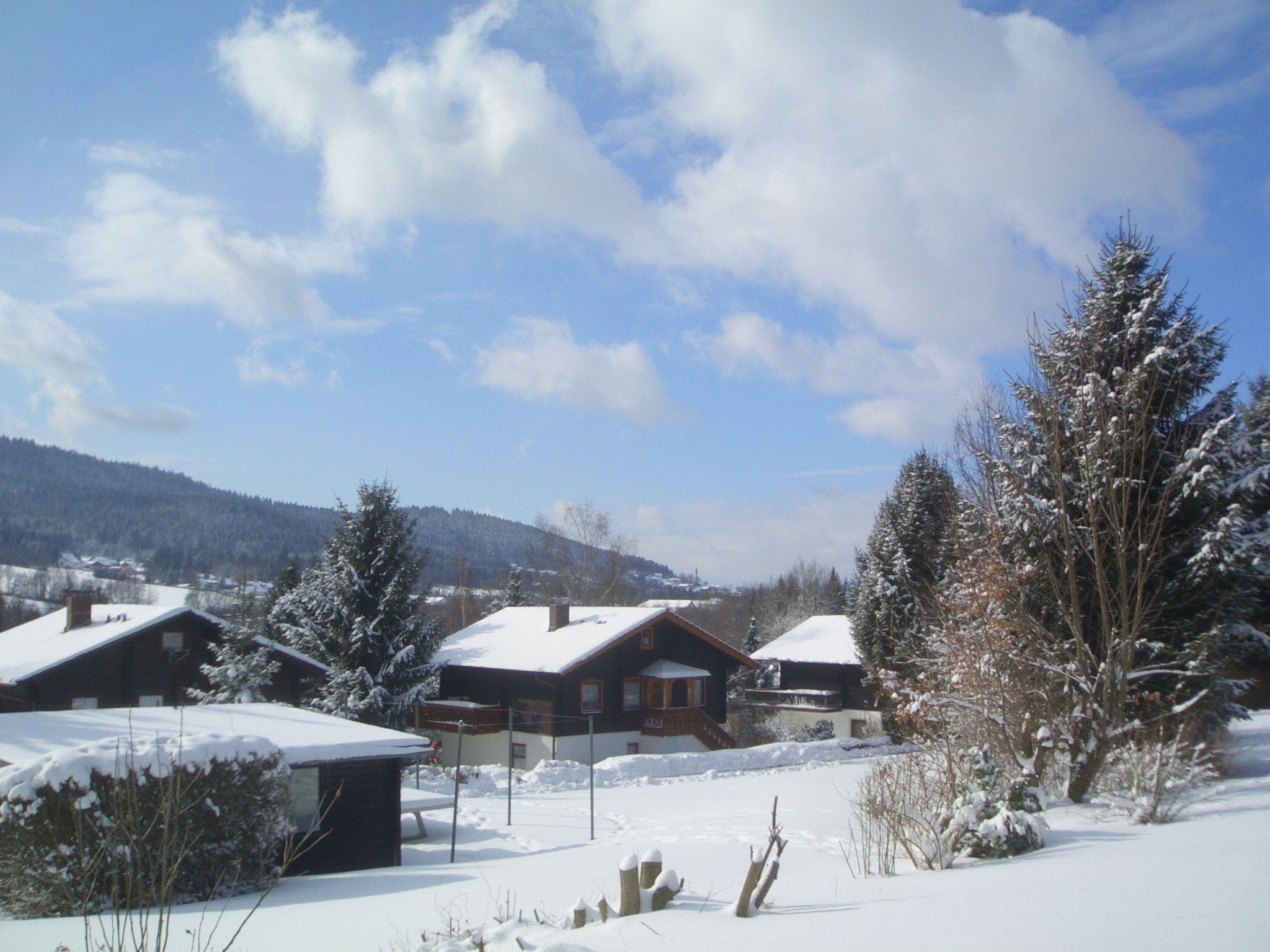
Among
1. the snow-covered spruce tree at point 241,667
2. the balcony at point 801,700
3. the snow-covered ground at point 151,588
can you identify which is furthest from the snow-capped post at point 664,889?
the snow-covered ground at point 151,588

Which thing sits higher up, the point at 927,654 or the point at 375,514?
the point at 375,514

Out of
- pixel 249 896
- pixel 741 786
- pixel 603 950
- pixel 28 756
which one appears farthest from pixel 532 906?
pixel 741 786

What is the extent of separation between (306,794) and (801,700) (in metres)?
34.7

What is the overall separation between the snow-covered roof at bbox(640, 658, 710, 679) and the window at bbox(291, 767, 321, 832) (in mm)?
A: 22003

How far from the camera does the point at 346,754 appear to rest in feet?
49.3

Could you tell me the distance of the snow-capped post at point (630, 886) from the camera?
7.49 metres

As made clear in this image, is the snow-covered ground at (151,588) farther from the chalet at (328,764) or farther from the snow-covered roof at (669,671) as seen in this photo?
the chalet at (328,764)

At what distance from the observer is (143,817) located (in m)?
10.4

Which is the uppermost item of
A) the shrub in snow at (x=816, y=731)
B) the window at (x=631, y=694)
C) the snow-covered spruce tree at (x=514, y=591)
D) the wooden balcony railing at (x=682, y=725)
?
the snow-covered spruce tree at (x=514, y=591)

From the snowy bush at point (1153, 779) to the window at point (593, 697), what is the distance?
22911 mm

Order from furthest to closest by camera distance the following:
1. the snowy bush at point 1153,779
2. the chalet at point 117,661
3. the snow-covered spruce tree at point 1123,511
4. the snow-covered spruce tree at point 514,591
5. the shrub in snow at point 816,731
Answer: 1. the snow-covered spruce tree at point 514,591
2. the shrub in snow at point 816,731
3. the chalet at point 117,661
4. the snow-covered spruce tree at point 1123,511
5. the snowy bush at point 1153,779

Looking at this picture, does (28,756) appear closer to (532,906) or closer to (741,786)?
(532,906)

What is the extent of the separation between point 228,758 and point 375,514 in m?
22.3

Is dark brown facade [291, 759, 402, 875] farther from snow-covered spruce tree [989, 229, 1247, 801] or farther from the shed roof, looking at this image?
the shed roof
